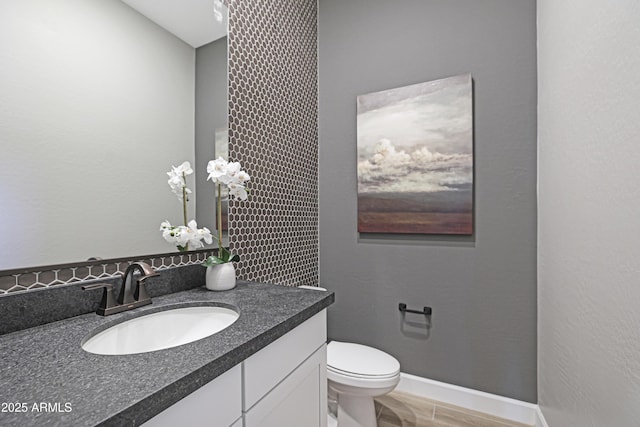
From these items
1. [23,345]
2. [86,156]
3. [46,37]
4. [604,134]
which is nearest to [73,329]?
[23,345]

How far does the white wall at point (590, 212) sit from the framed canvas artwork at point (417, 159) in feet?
1.29

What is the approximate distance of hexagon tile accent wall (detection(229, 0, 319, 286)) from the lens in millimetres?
1566

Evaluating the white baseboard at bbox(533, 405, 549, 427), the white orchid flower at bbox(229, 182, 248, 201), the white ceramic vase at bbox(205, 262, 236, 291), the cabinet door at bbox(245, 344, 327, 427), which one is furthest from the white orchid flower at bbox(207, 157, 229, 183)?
the white baseboard at bbox(533, 405, 549, 427)

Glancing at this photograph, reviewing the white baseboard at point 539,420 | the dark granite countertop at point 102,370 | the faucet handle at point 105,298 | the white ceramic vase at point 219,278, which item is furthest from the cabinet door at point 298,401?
the white baseboard at point 539,420

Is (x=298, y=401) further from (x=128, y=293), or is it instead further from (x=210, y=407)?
(x=128, y=293)

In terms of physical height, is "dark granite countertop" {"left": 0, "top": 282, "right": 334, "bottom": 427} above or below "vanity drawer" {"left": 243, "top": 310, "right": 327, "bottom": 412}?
above

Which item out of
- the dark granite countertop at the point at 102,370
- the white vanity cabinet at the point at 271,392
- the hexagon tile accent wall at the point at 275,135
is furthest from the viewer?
the hexagon tile accent wall at the point at 275,135

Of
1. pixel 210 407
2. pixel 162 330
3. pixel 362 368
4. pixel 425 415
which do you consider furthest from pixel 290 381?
pixel 425 415

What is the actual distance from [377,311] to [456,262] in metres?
0.62

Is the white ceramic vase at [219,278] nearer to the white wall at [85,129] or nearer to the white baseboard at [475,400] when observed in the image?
the white wall at [85,129]

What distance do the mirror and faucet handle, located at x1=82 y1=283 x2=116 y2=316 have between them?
0.34 ft

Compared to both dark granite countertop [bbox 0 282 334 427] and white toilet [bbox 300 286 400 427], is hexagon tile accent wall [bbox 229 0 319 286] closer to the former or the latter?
white toilet [bbox 300 286 400 427]

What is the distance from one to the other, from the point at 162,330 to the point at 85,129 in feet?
2.31

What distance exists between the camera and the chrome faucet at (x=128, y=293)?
942 mm
